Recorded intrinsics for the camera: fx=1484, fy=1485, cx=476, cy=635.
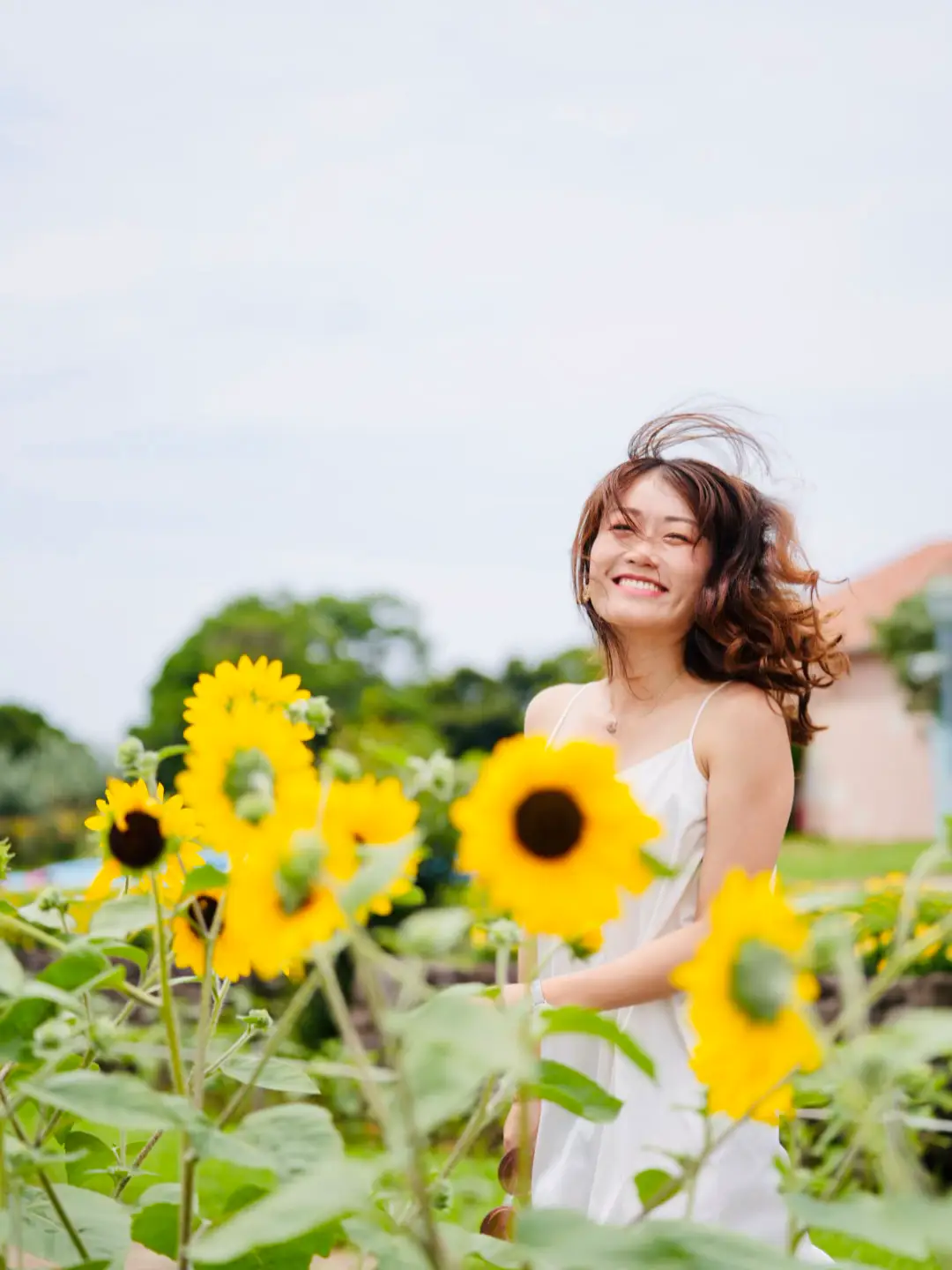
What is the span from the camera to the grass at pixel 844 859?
20.2m

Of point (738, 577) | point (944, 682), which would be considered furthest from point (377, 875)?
point (944, 682)

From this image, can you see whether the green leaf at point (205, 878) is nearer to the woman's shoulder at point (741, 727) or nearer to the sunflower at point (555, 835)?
the sunflower at point (555, 835)

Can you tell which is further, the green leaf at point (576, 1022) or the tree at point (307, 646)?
the tree at point (307, 646)

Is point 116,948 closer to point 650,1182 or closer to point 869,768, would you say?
point 650,1182

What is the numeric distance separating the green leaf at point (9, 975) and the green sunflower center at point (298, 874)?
28cm

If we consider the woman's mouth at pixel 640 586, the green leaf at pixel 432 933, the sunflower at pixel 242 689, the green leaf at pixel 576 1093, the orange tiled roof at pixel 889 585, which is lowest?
the green leaf at pixel 576 1093

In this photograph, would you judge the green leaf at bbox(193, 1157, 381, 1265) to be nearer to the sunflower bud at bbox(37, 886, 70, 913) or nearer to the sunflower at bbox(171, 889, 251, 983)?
the sunflower at bbox(171, 889, 251, 983)

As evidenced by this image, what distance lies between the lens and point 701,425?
2.37 m

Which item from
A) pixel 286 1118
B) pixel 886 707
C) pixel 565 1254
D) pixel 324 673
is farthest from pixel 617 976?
pixel 324 673

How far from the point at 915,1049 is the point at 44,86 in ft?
26.1

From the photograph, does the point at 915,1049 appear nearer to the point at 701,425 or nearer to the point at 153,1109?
the point at 153,1109

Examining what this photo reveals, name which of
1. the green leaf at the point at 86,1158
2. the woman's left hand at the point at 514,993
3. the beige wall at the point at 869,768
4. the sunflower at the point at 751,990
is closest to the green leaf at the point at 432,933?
the sunflower at the point at 751,990

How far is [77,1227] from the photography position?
4.09 ft

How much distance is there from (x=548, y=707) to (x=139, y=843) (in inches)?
53.8
